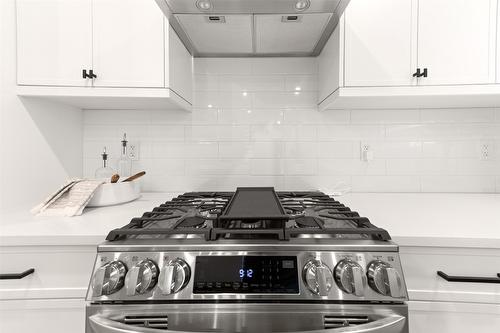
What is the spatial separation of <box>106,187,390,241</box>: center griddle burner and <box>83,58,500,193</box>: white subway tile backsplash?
50 centimetres

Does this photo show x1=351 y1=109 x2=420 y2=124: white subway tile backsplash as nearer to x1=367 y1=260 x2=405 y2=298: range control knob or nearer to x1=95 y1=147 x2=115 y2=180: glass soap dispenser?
x1=367 y1=260 x2=405 y2=298: range control knob

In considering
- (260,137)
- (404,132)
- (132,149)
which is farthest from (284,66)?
(132,149)

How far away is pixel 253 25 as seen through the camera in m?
1.31

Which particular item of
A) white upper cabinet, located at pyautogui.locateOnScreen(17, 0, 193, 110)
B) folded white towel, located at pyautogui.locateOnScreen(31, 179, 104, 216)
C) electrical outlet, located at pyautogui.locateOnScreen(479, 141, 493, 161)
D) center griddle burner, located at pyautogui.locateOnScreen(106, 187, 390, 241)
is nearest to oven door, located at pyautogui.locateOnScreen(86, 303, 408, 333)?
center griddle burner, located at pyautogui.locateOnScreen(106, 187, 390, 241)

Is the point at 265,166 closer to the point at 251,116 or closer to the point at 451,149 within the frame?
the point at 251,116

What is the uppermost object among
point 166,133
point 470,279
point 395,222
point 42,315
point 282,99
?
point 282,99

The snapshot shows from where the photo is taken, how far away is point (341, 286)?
0.72m

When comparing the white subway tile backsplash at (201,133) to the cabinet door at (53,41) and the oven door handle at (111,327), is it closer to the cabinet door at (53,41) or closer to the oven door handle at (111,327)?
the cabinet door at (53,41)

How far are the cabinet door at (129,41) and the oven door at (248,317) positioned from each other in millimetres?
982

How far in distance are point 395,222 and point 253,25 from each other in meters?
1.02

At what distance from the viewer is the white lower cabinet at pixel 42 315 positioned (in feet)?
2.93

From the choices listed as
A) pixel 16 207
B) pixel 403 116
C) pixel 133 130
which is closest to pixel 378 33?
pixel 403 116

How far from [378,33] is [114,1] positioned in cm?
122

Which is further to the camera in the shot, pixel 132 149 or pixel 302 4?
pixel 132 149
